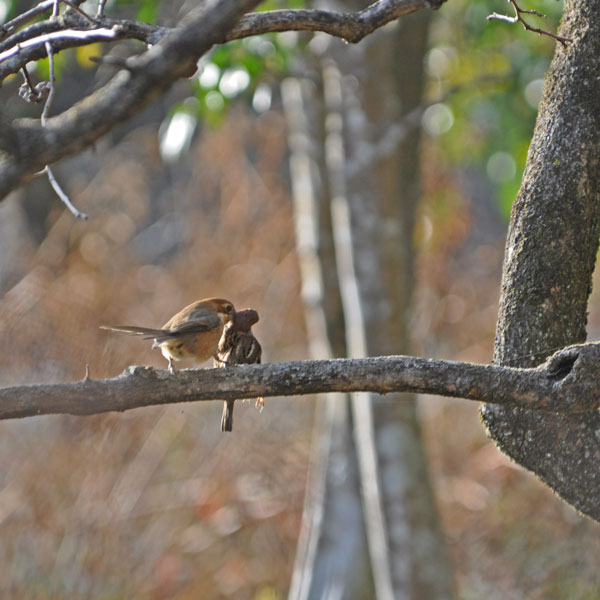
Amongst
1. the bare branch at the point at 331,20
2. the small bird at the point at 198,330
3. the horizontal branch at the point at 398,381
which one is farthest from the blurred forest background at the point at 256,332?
the horizontal branch at the point at 398,381

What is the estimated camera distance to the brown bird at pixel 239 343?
9.88ft

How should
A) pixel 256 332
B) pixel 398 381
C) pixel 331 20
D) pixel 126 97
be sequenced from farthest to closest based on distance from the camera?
pixel 256 332 < pixel 331 20 < pixel 398 381 < pixel 126 97

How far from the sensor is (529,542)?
7.93 m

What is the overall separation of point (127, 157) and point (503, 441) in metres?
8.47

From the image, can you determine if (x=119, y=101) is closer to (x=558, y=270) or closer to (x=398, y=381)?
(x=398, y=381)

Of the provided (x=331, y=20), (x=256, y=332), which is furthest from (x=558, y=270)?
(x=256, y=332)

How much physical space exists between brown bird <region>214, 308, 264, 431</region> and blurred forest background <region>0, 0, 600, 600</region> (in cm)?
234

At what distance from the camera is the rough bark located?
98.9 inches

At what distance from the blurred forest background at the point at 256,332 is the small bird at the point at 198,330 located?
2325mm

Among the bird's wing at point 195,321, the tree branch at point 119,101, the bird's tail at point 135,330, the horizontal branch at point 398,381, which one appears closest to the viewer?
the tree branch at point 119,101

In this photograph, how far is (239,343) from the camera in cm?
309

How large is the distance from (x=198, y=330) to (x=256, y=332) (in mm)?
5653

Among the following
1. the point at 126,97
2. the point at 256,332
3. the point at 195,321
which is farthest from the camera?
the point at 256,332

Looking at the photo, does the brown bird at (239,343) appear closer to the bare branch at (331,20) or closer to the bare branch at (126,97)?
the bare branch at (331,20)
